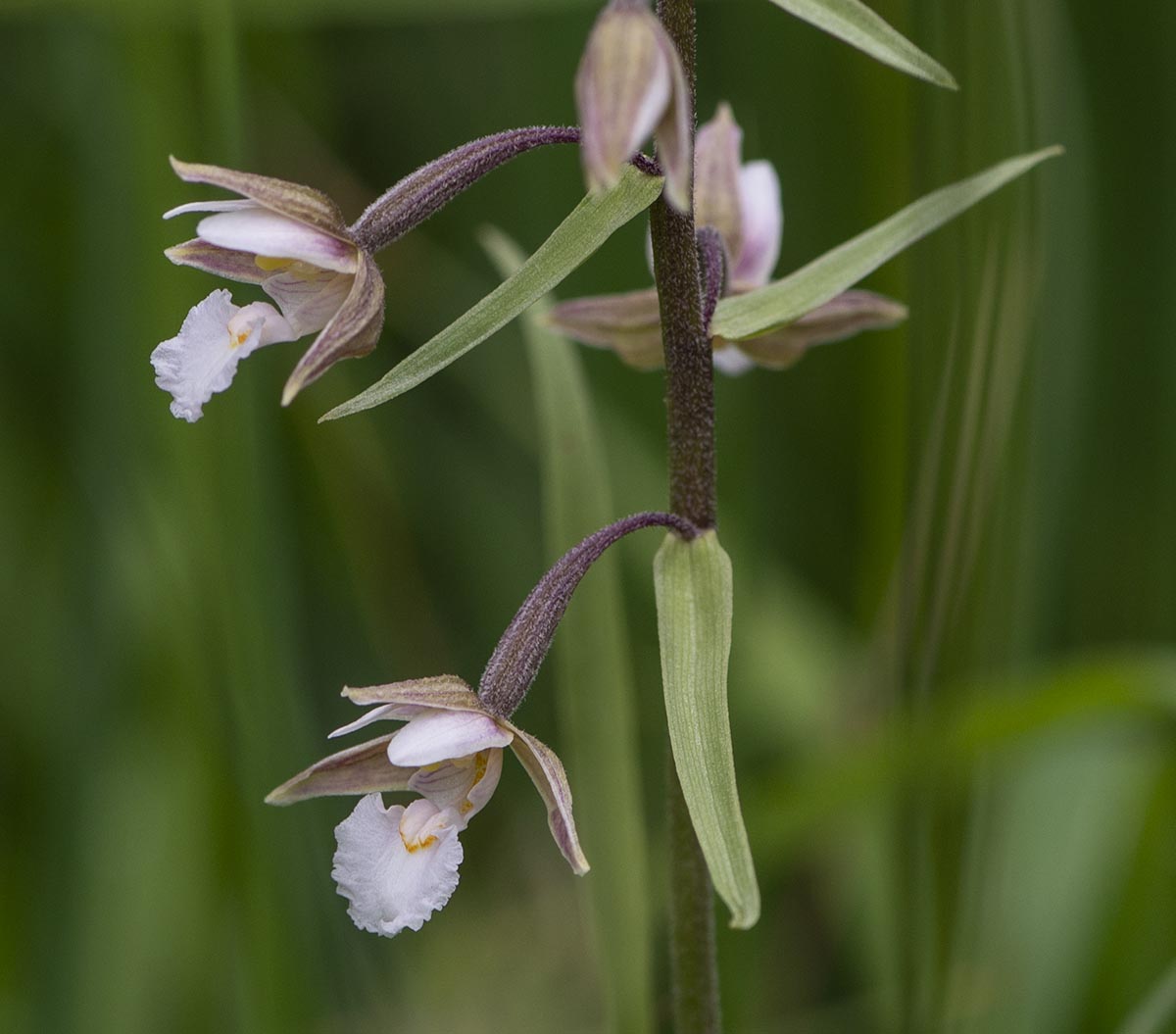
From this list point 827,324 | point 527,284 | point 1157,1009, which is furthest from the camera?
point 827,324

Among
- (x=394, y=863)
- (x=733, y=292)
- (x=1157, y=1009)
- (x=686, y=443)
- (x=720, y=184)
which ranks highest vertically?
(x=720, y=184)

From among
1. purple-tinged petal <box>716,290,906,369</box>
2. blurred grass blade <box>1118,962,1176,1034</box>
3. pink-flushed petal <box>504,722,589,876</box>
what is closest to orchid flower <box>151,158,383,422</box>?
pink-flushed petal <box>504,722,589,876</box>

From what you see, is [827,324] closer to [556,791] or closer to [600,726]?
[600,726]

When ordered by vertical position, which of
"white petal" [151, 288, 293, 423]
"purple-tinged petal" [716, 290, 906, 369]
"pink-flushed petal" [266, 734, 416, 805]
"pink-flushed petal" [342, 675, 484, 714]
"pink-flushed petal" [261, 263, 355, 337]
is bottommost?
"pink-flushed petal" [266, 734, 416, 805]

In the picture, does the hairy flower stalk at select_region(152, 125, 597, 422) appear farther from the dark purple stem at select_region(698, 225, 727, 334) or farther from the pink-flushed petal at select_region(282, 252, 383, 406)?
the dark purple stem at select_region(698, 225, 727, 334)

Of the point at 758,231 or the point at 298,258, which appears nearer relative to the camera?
the point at 298,258

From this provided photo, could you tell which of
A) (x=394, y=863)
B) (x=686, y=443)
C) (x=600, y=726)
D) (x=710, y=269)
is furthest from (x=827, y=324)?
(x=394, y=863)

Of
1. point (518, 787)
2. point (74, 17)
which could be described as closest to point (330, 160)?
point (74, 17)

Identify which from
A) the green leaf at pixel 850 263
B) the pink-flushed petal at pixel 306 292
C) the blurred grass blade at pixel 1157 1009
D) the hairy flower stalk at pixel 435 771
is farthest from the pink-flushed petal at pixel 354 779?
the blurred grass blade at pixel 1157 1009
